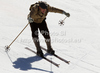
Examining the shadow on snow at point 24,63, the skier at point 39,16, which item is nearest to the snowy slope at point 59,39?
the shadow on snow at point 24,63

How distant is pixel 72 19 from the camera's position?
9.04 meters

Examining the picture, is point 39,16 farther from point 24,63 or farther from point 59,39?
point 59,39

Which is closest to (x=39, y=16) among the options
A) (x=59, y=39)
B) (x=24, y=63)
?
(x=24, y=63)

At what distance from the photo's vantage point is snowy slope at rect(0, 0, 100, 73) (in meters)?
5.01

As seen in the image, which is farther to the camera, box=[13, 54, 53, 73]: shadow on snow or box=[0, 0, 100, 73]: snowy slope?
box=[0, 0, 100, 73]: snowy slope

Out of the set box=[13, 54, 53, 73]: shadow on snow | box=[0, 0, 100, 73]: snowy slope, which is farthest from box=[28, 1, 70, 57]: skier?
box=[0, 0, 100, 73]: snowy slope

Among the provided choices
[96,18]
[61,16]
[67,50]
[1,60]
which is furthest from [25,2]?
[1,60]

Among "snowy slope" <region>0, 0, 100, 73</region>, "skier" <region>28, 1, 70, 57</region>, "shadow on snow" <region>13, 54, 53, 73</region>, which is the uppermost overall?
"skier" <region>28, 1, 70, 57</region>

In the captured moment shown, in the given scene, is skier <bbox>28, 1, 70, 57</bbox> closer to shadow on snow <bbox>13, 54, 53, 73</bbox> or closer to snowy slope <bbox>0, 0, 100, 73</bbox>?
shadow on snow <bbox>13, 54, 53, 73</bbox>

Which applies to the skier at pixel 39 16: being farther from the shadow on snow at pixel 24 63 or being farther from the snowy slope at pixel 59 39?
the snowy slope at pixel 59 39

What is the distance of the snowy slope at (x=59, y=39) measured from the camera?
197 inches

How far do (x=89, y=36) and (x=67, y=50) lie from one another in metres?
1.67

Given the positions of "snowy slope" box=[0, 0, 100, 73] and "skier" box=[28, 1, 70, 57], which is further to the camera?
"snowy slope" box=[0, 0, 100, 73]

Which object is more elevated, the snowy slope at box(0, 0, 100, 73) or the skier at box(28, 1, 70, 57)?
the skier at box(28, 1, 70, 57)
